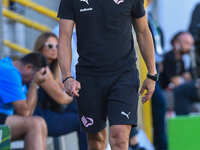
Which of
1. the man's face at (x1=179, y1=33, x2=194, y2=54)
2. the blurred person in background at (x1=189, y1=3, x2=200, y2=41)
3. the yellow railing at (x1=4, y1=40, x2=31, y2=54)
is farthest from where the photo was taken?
the man's face at (x1=179, y1=33, x2=194, y2=54)

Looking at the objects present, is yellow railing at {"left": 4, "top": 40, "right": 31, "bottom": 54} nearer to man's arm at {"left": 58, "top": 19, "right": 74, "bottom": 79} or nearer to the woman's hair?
the woman's hair

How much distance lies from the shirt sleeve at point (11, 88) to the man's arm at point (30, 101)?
6cm

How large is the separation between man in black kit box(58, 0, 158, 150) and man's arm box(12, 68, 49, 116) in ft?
3.09

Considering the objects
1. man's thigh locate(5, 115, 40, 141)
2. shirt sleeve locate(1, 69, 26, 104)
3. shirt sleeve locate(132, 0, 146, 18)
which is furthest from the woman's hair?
shirt sleeve locate(132, 0, 146, 18)

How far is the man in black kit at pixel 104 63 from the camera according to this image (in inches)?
115

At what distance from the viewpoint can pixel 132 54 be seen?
10.1 ft

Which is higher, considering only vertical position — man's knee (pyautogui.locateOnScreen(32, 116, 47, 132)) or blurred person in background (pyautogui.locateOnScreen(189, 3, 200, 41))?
blurred person in background (pyautogui.locateOnScreen(189, 3, 200, 41))

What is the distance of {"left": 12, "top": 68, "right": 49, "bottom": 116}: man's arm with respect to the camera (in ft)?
12.4

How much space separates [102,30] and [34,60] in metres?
1.39

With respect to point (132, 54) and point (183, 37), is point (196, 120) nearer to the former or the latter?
point (132, 54)

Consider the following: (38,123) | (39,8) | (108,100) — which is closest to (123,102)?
(108,100)

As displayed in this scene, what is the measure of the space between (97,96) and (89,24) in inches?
21.4

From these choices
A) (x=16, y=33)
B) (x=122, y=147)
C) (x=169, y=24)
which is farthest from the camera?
(x=169, y=24)

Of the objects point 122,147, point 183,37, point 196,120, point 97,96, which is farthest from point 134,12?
point 183,37
